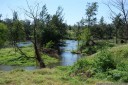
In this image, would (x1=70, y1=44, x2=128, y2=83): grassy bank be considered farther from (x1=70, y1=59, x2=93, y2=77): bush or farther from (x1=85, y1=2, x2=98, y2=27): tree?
(x1=85, y1=2, x2=98, y2=27): tree

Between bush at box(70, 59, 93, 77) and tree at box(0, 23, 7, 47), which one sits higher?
tree at box(0, 23, 7, 47)

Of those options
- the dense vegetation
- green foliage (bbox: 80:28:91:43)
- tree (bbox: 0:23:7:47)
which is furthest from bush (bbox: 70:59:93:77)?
green foliage (bbox: 80:28:91:43)

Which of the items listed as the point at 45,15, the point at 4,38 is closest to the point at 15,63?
the point at 4,38

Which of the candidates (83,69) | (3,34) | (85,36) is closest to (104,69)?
(83,69)

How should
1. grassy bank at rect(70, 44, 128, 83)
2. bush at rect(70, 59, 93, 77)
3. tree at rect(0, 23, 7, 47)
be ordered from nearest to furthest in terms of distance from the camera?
grassy bank at rect(70, 44, 128, 83)
bush at rect(70, 59, 93, 77)
tree at rect(0, 23, 7, 47)

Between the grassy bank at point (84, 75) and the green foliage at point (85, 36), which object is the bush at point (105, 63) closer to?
the grassy bank at point (84, 75)

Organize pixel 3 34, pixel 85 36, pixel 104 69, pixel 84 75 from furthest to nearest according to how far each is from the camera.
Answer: pixel 85 36
pixel 3 34
pixel 104 69
pixel 84 75

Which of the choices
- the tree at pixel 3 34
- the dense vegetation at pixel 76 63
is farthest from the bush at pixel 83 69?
the tree at pixel 3 34

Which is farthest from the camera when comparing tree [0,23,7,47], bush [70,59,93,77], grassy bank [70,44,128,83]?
tree [0,23,7,47]

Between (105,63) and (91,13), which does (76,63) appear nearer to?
(105,63)

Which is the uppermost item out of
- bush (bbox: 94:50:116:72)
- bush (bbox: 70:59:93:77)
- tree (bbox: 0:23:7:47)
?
tree (bbox: 0:23:7:47)

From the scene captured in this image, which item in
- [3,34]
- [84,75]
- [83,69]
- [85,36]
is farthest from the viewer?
[85,36]

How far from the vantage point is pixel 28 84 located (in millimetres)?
10047

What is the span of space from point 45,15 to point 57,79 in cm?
7935
